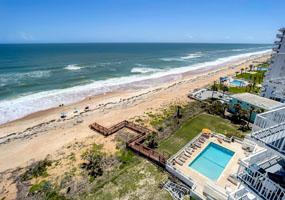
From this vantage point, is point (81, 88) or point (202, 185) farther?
point (81, 88)

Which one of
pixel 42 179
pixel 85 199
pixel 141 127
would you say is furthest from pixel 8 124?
pixel 85 199

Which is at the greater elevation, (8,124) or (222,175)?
(222,175)

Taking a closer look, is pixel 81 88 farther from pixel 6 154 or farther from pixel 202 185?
pixel 202 185

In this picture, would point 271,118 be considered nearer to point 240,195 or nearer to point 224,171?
point 240,195

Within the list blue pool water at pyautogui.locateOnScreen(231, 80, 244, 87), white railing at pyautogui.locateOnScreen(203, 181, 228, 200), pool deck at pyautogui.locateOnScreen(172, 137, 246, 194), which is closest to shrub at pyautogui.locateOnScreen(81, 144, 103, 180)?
pool deck at pyautogui.locateOnScreen(172, 137, 246, 194)

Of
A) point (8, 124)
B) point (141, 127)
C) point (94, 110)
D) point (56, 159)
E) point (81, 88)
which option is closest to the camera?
point (56, 159)

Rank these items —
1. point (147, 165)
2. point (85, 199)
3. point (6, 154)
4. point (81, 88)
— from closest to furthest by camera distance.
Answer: point (85, 199) → point (147, 165) → point (6, 154) → point (81, 88)
